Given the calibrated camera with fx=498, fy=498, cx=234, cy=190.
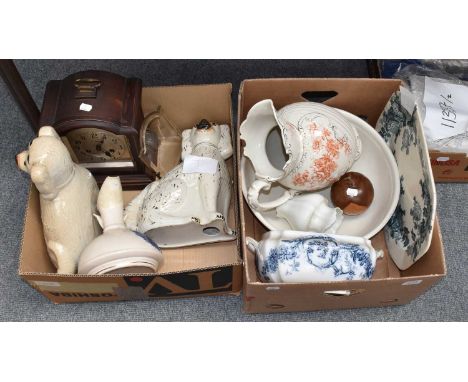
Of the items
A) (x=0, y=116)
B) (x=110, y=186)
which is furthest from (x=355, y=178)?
(x=0, y=116)

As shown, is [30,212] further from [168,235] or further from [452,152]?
[452,152]

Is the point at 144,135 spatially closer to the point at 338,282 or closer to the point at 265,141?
the point at 265,141

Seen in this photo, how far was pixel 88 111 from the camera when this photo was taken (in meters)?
1.02

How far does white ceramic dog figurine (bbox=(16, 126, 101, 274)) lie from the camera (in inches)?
37.0

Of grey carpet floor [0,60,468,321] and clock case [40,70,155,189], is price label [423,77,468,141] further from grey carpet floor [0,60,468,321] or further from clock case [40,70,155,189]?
clock case [40,70,155,189]

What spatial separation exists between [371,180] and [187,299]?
50 centimetres

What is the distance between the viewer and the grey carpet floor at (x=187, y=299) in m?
1.13

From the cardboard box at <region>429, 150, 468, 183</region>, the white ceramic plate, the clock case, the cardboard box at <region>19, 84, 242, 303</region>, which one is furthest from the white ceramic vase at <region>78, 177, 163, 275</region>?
the cardboard box at <region>429, 150, 468, 183</region>

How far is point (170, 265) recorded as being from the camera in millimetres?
1143

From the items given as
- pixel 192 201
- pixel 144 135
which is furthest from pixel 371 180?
pixel 144 135

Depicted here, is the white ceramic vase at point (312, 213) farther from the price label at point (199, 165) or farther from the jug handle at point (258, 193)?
the price label at point (199, 165)

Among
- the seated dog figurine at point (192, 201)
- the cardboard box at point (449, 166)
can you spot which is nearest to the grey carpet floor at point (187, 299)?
the cardboard box at point (449, 166)

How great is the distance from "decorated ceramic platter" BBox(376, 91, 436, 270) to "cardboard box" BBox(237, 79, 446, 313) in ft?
0.07

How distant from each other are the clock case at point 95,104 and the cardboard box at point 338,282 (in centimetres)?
23
